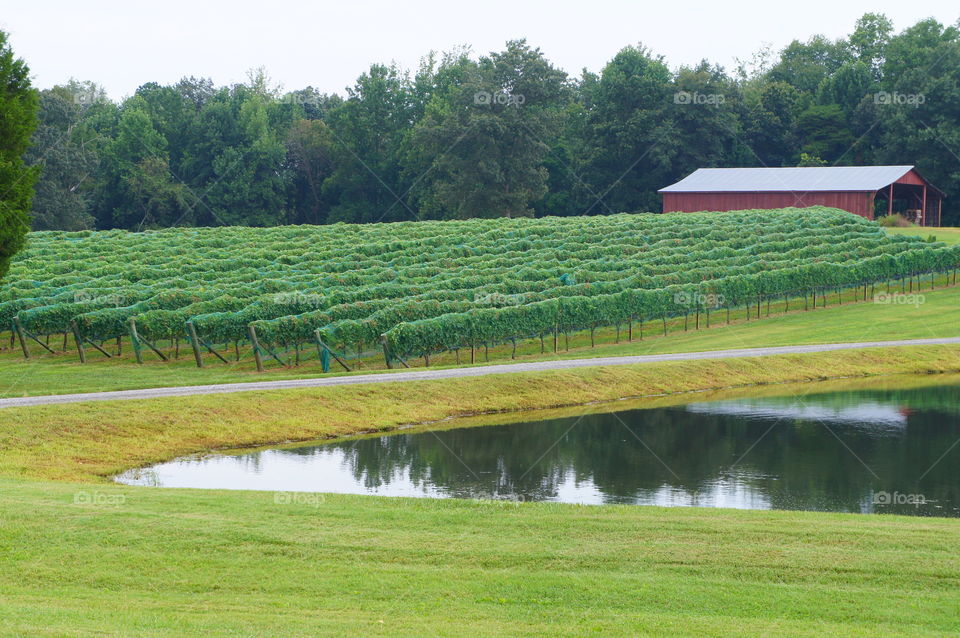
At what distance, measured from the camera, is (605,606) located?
13.1 m

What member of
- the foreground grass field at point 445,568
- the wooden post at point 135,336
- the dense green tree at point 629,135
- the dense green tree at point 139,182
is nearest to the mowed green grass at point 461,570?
the foreground grass field at point 445,568

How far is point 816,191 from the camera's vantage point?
93.6m

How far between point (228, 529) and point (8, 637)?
18.0ft

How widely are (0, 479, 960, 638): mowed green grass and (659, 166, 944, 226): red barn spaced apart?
258ft

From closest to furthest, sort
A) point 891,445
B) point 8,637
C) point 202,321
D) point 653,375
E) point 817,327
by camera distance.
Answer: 1. point 8,637
2. point 891,445
3. point 653,375
4. point 202,321
5. point 817,327

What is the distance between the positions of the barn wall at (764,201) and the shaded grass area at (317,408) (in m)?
50.6

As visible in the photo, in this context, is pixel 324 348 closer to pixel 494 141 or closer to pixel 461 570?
pixel 461 570

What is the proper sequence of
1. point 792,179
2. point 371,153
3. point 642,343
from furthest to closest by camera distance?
point 371,153, point 792,179, point 642,343

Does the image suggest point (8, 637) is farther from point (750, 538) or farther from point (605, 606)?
point (750, 538)

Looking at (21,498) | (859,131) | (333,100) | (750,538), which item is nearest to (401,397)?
(21,498)

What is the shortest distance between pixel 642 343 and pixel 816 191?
1972 inches

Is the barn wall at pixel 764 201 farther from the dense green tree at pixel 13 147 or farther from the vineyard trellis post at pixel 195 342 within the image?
the dense green tree at pixel 13 147

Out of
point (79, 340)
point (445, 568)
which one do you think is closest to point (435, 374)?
point (79, 340)

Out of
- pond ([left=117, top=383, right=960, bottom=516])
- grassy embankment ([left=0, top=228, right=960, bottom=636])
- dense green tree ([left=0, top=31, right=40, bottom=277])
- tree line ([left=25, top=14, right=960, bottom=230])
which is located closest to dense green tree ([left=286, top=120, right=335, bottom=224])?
tree line ([left=25, top=14, right=960, bottom=230])
